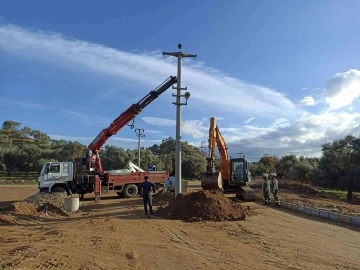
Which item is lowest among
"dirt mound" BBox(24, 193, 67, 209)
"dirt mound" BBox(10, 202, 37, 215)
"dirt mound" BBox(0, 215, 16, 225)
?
"dirt mound" BBox(0, 215, 16, 225)

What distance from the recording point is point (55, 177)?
23.9 meters

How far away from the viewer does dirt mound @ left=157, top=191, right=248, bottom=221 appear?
1449 cm

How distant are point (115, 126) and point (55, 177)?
5.46 m

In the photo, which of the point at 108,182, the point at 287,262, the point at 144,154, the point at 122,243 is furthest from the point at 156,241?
the point at 144,154

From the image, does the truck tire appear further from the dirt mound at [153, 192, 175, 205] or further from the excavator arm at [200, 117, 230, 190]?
the excavator arm at [200, 117, 230, 190]

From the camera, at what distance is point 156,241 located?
1031 cm

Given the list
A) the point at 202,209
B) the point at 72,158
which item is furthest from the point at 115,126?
the point at 72,158

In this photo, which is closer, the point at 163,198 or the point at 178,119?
the point at 178,119

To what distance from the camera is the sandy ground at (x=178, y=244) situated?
786cm

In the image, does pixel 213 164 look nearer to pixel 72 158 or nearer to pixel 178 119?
pixel 178 119

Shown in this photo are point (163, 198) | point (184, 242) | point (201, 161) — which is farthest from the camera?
point (201, 161)

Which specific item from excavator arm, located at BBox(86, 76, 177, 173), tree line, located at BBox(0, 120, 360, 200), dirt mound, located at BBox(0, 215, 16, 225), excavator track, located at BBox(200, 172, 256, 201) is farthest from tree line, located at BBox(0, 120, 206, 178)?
dirt mound, located at BBox(0, 215, 16, 225)

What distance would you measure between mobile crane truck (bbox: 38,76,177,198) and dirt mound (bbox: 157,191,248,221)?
920 centimetres

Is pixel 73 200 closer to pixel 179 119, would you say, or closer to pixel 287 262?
pixel 179 119
